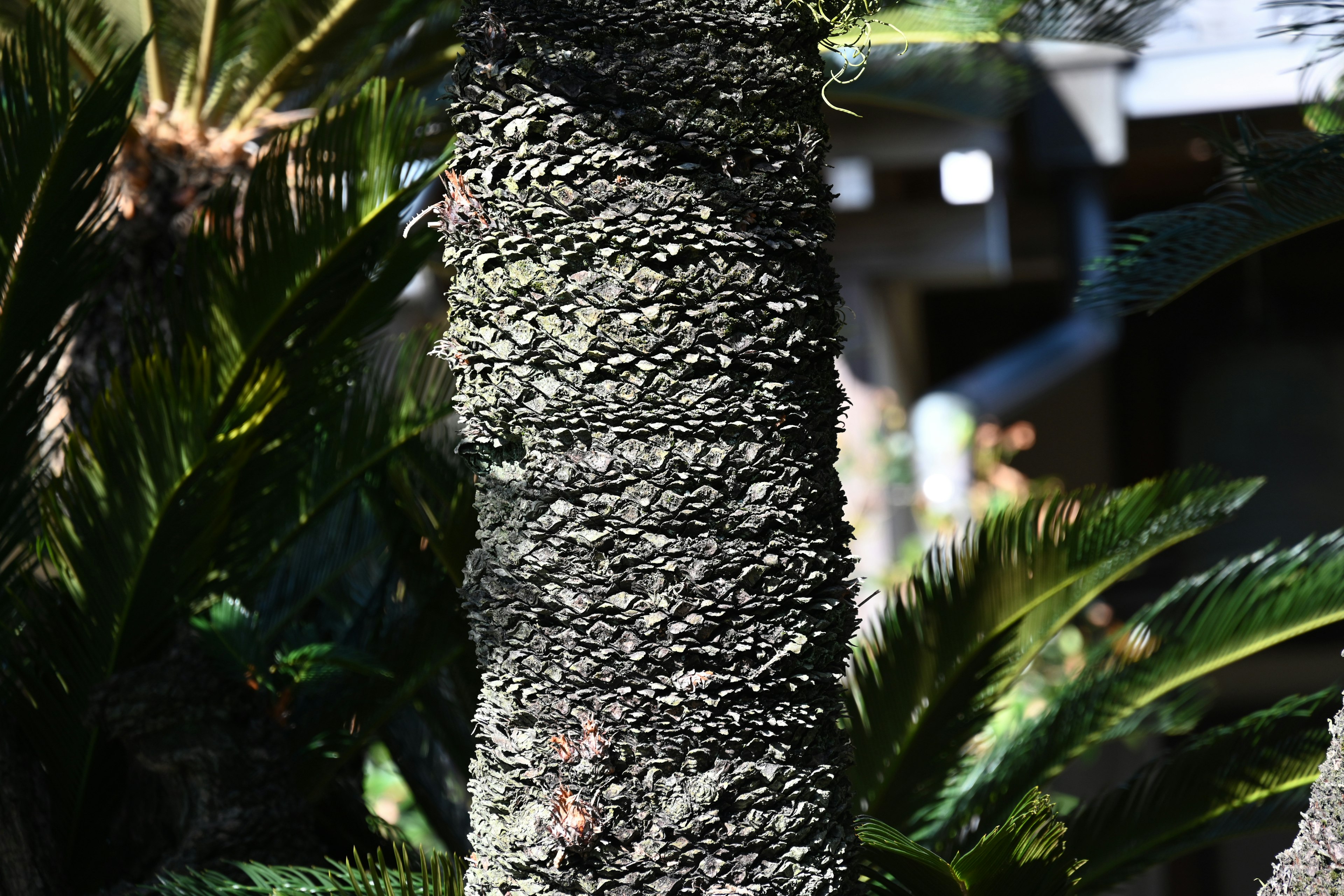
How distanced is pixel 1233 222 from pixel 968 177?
2809 millimetres

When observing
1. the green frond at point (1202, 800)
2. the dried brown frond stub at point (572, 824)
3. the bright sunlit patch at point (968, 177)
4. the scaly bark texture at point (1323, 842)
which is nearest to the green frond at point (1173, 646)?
the green frond at point (1202, 800)

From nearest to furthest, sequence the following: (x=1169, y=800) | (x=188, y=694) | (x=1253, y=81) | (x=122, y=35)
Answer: (x=188, y=694) → (x=1169, y=800) → (x=122, y=35) → (x=1253, y=81)

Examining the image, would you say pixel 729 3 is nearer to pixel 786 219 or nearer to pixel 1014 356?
pixel 786 219

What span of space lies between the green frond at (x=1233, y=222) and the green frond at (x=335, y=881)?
1820 mm

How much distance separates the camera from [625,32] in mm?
1612

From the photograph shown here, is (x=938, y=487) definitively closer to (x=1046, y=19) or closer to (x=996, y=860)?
(x=1046, y=19)

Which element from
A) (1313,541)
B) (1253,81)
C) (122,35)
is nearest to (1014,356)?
(1253,81)

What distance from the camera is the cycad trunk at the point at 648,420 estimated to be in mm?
1627

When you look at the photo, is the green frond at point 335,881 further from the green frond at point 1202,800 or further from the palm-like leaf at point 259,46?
the palm-like leaf at point 259,46

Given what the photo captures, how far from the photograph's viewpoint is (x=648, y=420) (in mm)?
1627

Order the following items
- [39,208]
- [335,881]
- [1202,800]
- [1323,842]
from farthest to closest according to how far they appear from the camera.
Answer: [1202,800]
[39,208]
[335,881]
[1323,842]

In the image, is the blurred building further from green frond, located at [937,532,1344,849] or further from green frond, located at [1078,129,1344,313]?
green frond, located at [937,532,1344,849]

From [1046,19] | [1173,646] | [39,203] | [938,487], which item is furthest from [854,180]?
[39,203]

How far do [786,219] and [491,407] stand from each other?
51cm
